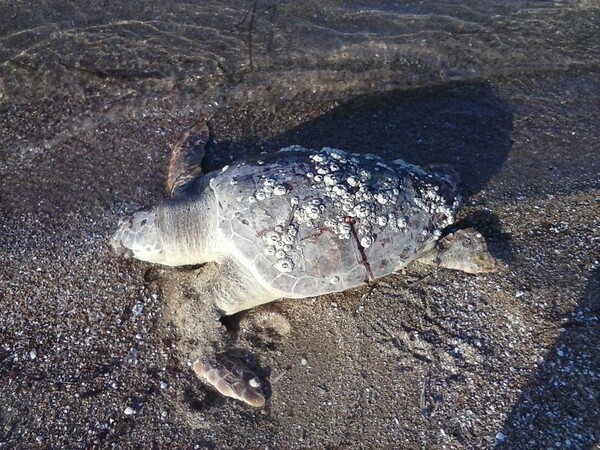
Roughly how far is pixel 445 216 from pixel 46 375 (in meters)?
3.01

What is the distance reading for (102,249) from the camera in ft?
13.0

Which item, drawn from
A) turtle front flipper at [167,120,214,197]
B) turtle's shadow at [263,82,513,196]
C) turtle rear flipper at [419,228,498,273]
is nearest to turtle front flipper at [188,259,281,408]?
turtle front flipper at [167,120,214,197]

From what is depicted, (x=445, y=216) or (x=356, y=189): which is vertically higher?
(x=356, y=189)

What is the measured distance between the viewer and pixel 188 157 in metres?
4.34

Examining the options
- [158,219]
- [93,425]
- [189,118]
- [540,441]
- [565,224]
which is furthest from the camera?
[189,118]

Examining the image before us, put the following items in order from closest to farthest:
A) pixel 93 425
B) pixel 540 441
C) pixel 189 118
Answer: pixel 540 441 → pixel 93 425 → pixel 189 118

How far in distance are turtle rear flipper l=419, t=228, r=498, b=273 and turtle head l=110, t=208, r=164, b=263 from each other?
1.96 metres

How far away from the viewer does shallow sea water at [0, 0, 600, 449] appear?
3.21 metres

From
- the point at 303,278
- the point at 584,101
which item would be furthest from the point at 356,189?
the point at 584,101

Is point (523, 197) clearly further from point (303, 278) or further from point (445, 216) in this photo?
point (303, 278)

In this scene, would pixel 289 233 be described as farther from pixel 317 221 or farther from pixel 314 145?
pixel 314 145

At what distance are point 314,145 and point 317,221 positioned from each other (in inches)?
59.1

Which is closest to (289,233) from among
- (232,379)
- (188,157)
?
(232,379)

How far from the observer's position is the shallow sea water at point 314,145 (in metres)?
3.21
